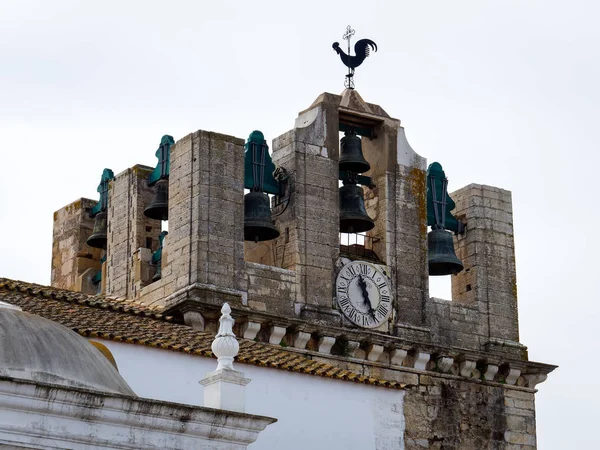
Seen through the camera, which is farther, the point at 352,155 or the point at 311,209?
the point at 352,155

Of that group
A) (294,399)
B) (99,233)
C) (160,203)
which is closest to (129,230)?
(160,203)

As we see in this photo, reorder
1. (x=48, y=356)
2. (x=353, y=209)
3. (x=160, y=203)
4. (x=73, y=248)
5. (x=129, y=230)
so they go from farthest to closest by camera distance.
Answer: (x=73, y=248) → (x=129, y=230) → (x=160, y=203) → (x=353, y=209) → (x=48, y=356)

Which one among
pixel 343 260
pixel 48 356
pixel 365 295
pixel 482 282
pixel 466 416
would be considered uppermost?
pixel 482 282

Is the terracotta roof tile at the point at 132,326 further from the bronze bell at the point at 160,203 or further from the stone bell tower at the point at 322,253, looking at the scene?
the bronze bell at the point at 160,203

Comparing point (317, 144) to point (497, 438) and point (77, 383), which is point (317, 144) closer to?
point (497, 438)

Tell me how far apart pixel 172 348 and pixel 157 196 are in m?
6.45

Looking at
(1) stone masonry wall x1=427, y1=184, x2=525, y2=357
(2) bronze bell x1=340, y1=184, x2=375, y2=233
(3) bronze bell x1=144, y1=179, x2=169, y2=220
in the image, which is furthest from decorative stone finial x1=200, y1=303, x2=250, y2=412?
(1) stone masonry wall x1=427, y1=184, x2=525, y2=357

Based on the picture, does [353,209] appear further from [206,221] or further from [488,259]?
[488,259]

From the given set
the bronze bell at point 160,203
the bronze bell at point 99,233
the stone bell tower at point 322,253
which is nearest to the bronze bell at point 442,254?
the stone bell tower at point 322,253

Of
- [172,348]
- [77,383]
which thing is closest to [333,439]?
[172,348]

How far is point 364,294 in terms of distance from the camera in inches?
1050

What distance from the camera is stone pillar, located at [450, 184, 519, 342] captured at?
2820cm

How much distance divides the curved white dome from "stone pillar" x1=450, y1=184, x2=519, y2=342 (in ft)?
38.2

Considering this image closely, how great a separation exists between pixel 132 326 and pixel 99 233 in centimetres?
698
